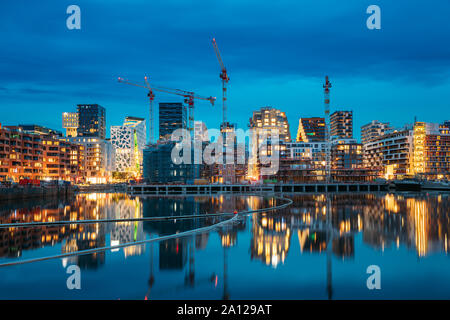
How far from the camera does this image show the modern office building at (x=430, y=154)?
179 m

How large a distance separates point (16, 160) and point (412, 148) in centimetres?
17340

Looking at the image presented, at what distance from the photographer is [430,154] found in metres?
181

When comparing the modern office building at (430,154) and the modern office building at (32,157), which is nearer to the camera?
the modern office building at (32,157)

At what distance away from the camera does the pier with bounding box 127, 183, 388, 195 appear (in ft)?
429

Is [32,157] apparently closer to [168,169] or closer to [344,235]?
[168,169]

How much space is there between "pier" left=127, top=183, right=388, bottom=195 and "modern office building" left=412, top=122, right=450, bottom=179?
56968 mm

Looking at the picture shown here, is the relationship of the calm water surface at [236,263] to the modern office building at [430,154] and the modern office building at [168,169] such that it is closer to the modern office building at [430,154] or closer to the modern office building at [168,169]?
the modern office building at [168,169]

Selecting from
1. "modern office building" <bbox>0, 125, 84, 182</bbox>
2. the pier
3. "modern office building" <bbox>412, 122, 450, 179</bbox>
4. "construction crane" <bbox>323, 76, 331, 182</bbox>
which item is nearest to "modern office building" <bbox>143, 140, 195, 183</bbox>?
the pier

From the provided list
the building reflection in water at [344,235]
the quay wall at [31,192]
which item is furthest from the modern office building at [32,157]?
the building reflection in water at [344,235]

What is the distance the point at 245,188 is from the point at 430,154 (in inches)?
4090

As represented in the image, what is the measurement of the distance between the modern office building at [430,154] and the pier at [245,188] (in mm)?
56968

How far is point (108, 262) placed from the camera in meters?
20.2

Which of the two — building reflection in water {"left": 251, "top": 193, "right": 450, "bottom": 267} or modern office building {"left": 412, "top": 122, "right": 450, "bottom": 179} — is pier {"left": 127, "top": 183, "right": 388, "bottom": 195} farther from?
building reflection in water {"left": 251, "top": 193, "right": 450, "bottom": 267}
